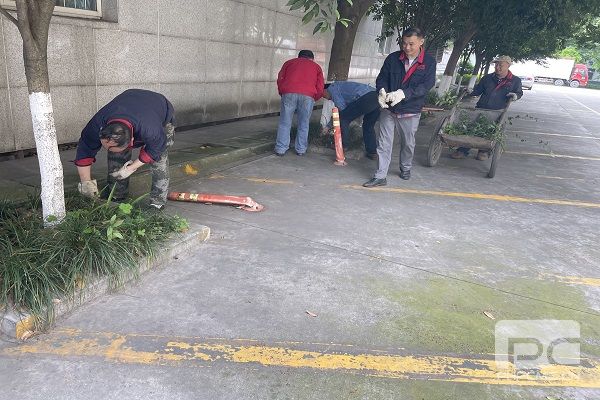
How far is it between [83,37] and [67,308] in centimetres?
446

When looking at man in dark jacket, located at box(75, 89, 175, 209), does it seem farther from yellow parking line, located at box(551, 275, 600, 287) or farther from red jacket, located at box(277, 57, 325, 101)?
yellow parking line, located at box(551, 275, 600, 287)

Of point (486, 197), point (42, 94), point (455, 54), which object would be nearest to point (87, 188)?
point (42, 94)

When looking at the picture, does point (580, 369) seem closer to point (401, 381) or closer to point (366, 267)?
point (401, 381)

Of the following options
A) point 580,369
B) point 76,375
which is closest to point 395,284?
point 580,369

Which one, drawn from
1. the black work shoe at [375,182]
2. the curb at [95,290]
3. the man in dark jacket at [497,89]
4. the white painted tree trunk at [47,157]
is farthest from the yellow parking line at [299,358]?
the man in dark jacket at [497,89]

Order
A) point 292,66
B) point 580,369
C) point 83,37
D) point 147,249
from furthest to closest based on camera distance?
point 292,66 → point 83,37 → point 147,249 → point 580,369

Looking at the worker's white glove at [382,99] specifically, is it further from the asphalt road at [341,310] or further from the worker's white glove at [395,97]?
the asphalt road at [341,310]

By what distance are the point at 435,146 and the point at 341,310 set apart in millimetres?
5022

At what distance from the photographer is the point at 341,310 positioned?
3.26 metres

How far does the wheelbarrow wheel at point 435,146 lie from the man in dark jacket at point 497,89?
747mm

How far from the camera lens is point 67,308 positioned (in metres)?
2.99

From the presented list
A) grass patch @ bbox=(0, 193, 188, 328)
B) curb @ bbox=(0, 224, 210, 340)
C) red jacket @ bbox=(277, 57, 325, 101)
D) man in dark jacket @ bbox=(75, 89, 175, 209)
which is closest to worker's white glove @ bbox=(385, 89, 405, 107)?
red jacket @ bbox=(277, 57, 325, 101)

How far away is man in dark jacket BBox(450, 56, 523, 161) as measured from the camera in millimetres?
8148

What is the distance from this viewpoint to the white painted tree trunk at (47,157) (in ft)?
11.2
